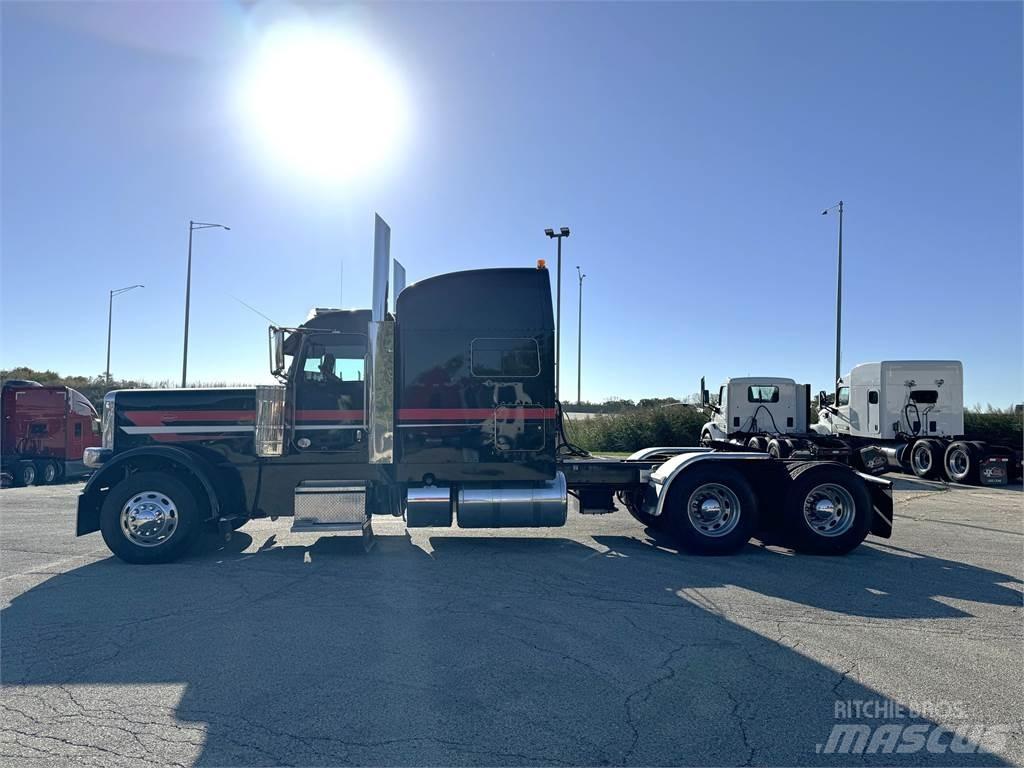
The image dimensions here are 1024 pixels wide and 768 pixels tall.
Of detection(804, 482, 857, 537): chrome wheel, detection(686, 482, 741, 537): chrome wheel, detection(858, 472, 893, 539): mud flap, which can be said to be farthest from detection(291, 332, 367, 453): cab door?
detection(858, 472, 893, 539): mud flap

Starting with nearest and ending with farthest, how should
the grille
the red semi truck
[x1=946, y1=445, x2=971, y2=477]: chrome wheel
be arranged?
the grille, [x1=946, y1=445, x2=971, y2=477]: chrome wheel, the red semi truck

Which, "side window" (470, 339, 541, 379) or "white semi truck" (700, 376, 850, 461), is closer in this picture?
"side window" (470, 339, 541, 379)

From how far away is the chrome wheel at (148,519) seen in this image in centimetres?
713

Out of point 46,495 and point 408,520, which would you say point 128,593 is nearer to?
point 408,520

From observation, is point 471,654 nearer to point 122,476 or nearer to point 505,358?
point 505,358

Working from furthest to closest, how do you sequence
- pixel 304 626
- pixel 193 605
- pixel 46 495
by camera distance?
pixel 46 495
pixel 193 605
pixel 304 626

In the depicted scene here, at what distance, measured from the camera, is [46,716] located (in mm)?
3650

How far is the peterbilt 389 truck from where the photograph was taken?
752 cm

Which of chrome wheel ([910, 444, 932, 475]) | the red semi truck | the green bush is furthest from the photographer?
the green bush

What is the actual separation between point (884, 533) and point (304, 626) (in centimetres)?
664

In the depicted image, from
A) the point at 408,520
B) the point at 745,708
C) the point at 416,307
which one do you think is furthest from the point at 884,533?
the point at 416,307

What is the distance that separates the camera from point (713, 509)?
7.72 meters

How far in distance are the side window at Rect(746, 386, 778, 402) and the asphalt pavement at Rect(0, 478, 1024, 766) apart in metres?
12.5

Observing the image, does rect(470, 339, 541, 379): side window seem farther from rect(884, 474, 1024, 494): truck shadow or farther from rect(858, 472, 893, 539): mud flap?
rect(884, 474, 1024, 494): truck shadow
